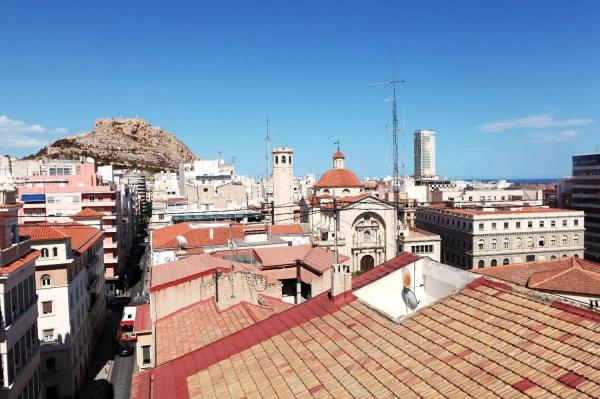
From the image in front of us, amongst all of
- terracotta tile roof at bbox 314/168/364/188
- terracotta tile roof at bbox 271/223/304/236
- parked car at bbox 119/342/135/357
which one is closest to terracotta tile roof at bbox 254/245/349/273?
parked car at bbox 119/342/135/357

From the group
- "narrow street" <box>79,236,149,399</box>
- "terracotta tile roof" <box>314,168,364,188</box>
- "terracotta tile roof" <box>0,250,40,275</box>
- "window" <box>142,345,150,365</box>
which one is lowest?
"narrow street" <box>79,236,149,399</box>

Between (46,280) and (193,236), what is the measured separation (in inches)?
689

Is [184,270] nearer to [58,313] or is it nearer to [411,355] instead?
[58,313]

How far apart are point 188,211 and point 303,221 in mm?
16888

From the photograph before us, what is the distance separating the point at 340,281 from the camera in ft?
44.8

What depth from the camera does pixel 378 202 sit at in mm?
62719

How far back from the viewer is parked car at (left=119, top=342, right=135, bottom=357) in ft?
117

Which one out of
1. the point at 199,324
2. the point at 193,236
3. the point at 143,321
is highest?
the point at 193,236

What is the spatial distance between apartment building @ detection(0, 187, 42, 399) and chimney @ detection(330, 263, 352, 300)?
13.9m

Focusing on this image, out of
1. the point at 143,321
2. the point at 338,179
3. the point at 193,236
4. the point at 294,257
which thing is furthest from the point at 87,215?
the point at 338,179

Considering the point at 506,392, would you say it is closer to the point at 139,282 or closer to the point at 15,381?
the point at 15,381

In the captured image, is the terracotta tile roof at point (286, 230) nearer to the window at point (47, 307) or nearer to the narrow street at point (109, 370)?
the narrow street at point (109, 370)

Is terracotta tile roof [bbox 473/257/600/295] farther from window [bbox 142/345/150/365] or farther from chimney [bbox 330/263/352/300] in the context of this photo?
window [bbox 142/345/150/365]

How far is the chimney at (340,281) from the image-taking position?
1357 cm
